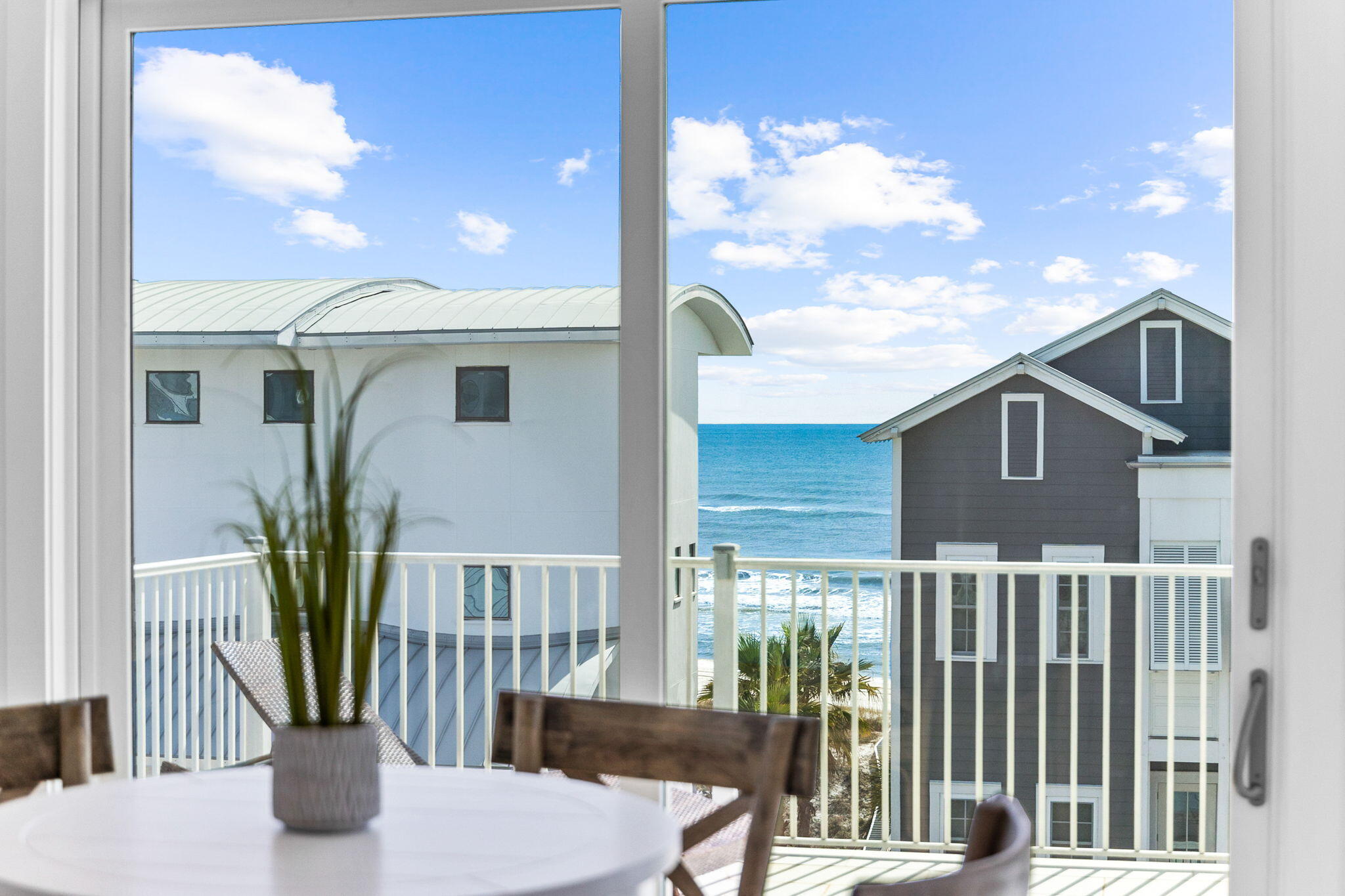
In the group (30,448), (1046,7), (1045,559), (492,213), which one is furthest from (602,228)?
(30,448)

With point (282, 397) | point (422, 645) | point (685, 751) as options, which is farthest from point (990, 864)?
point (282, 397)

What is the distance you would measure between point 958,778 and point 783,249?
119 centimetres

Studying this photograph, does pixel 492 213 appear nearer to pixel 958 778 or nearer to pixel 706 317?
pixel 706 317

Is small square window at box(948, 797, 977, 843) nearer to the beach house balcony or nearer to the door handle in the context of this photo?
the beach house balcony

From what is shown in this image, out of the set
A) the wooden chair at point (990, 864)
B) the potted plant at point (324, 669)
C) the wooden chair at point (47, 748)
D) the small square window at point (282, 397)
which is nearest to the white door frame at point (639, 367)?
the small square window at point (282, 397)

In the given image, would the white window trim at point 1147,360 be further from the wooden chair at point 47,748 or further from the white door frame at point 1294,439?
the wooden chair at point 47,748

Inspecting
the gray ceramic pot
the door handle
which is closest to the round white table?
the gray ceramic pot

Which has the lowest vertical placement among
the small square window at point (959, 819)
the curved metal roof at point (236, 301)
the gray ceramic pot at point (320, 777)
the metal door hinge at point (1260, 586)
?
the small square window at point (959, 819)

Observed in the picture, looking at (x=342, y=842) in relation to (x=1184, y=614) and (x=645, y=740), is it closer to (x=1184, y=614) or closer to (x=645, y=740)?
(x=645, y=740)

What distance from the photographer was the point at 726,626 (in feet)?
7.88

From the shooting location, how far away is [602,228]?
2.35 metres

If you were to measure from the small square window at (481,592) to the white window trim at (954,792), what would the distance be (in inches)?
39.5

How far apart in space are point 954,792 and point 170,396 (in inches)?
76.3

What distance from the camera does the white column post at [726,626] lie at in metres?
2.36
